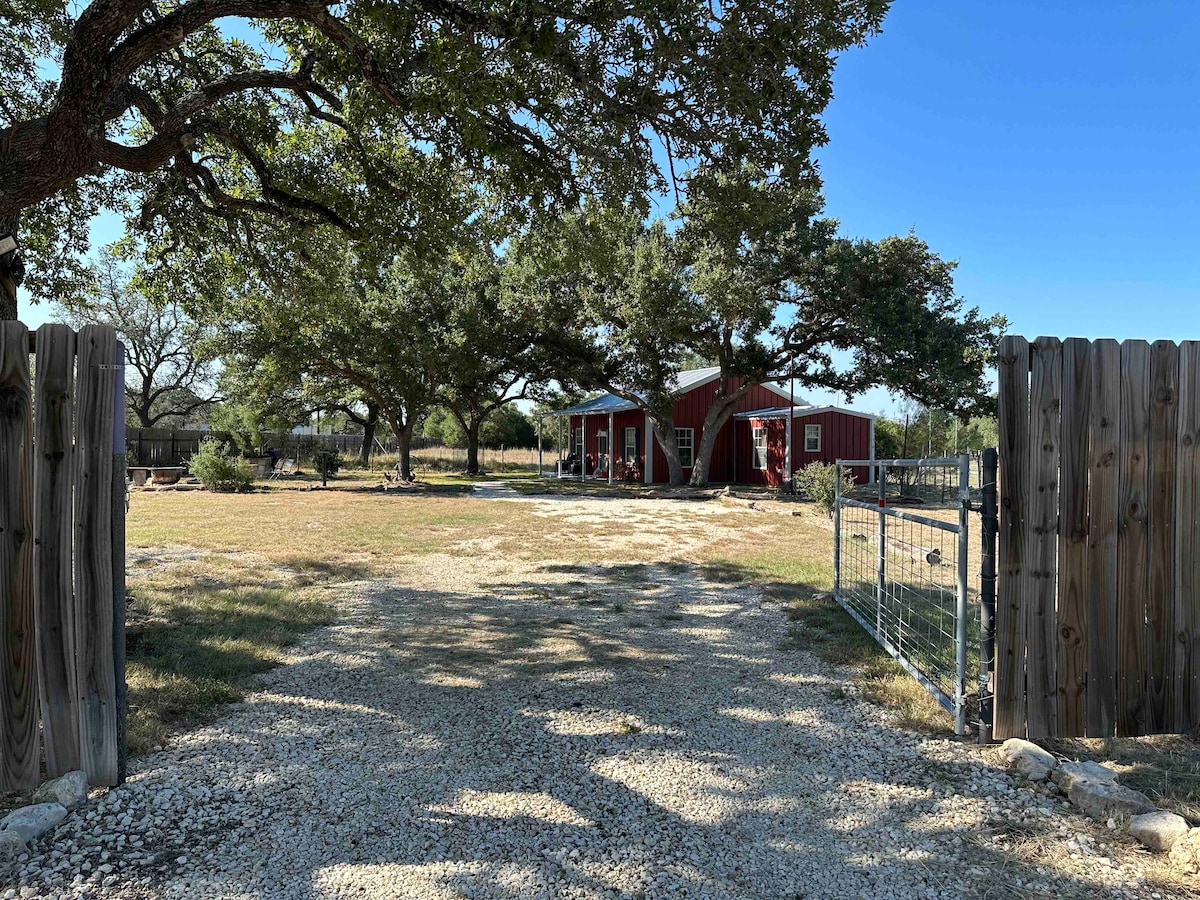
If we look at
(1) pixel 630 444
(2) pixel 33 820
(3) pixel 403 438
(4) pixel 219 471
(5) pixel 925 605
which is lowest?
(5) pixel 925 605

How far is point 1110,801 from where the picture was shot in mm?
2588

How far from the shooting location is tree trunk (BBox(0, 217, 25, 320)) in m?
4.67

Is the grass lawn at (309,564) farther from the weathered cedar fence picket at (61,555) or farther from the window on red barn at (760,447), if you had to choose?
the window on red barn at (760,447)

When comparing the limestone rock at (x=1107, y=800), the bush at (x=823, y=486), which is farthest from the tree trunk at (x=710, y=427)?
the limestone rock at (x=1107, y=800)

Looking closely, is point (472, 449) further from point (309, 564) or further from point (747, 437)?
point (309, 564)

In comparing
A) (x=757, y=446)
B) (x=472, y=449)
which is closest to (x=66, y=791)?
(x=757, y=446)

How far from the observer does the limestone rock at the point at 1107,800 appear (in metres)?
2.55

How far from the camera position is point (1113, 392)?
2.99 meters

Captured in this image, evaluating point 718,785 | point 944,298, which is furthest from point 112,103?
point 944,298

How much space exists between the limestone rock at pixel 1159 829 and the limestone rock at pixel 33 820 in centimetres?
416

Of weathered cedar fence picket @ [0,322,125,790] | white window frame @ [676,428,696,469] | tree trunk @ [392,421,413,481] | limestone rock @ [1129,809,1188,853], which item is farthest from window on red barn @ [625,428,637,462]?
limestone rock @ [1129,809,1188,853]

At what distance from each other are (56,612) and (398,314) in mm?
20340

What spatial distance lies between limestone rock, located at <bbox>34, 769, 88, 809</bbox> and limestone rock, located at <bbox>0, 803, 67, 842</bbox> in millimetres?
33

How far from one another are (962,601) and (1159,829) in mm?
1095
